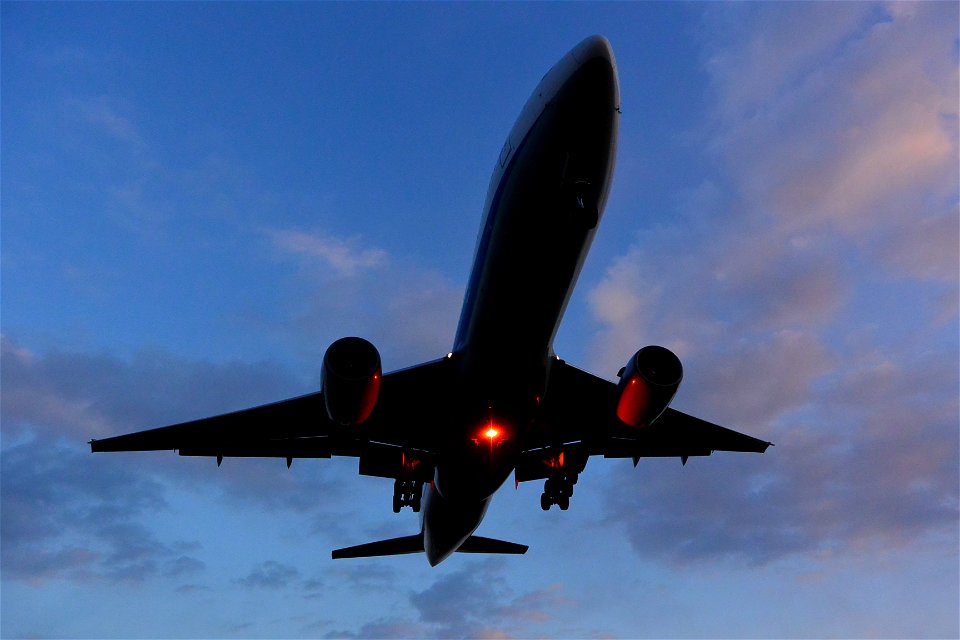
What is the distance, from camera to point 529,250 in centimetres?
1678

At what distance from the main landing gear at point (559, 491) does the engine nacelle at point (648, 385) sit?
627 centimetres

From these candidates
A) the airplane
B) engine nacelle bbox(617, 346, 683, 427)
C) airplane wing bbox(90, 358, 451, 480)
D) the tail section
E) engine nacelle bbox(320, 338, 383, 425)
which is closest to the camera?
the airplane

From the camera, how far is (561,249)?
1675 centimetres

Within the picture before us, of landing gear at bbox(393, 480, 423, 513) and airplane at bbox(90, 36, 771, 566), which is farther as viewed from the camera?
landing gear at bbox(393, 480, 423, 513)

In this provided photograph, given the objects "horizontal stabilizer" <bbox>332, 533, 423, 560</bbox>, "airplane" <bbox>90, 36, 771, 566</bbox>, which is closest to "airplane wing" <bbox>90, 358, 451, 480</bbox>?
"airplane" <bbox>90, 36, 771, 566</bbox>

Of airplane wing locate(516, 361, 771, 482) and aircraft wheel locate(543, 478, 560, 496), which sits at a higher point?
airplane wing locate(516, 361, 771, 482)

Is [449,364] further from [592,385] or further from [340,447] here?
[340,447]

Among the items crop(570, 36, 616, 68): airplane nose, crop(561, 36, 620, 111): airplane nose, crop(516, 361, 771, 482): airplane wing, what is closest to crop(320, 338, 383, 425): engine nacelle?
crop(516, 361, 771, 482): airplane wing

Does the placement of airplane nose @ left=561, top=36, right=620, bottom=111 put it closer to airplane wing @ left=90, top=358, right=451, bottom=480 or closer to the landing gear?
airplane wing @ left=90, top=358, right=451, bottom=480

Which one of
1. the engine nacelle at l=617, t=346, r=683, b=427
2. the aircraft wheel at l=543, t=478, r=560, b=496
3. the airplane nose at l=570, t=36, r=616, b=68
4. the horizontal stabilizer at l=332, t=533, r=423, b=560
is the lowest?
the horizontal stabilizer at l=332, t=533, r=423, b=560

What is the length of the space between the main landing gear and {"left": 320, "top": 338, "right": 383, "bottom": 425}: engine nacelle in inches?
349

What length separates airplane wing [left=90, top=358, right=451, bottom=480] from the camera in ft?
69.7

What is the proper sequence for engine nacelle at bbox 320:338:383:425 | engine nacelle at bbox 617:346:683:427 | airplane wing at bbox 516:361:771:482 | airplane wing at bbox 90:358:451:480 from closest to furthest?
engine nacelle at bbox 320:338:383:425 → engine nacelle at bbox 617:346:683:427 → airplane wing at bbox 90:358:451:480 → airplane wing at bbox 516:361:771:482

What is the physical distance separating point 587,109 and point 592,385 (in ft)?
32.0
